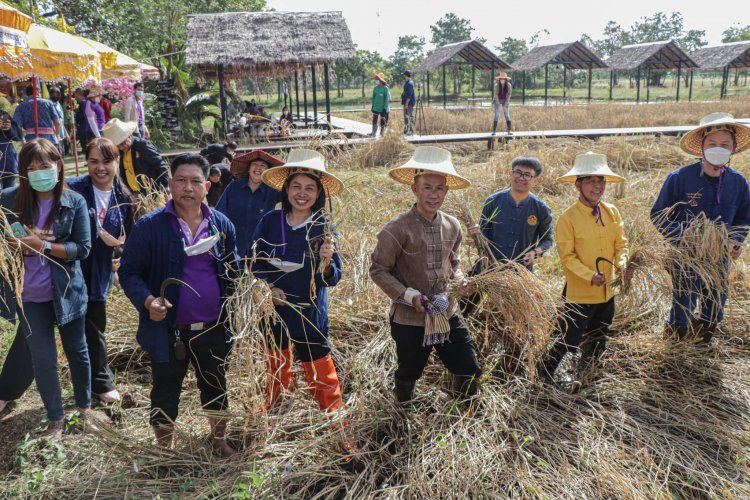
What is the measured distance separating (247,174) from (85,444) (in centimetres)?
191

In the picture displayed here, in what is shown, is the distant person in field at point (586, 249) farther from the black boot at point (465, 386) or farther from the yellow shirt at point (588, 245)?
the black boot at point (465, 386)

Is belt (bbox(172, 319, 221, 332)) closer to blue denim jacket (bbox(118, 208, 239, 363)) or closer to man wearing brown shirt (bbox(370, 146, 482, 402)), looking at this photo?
blue denim jacket (bbox(118, 208, 239, 363))

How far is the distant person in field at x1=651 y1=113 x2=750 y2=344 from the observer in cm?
342

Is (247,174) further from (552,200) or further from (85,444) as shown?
(552,200)

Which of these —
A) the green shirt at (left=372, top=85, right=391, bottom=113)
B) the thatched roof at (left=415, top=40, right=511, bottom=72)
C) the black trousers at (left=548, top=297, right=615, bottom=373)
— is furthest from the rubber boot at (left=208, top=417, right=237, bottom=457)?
the thatched roof at (left=415, top=40, right=511, bottom=72)

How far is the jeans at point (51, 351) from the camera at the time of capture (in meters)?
2.86

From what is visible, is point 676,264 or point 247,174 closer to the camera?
point 676,264

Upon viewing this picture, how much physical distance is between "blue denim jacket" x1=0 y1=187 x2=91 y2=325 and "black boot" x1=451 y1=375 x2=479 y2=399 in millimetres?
1946

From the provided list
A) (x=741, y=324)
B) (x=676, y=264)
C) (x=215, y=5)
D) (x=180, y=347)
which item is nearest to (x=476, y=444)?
(x=180, y=347)

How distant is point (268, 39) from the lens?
12820 mm

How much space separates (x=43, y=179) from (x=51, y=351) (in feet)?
2.82

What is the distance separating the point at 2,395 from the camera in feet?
10.4

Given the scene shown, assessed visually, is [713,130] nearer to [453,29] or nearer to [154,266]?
[154,266]

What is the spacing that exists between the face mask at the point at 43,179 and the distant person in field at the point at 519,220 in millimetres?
2259
